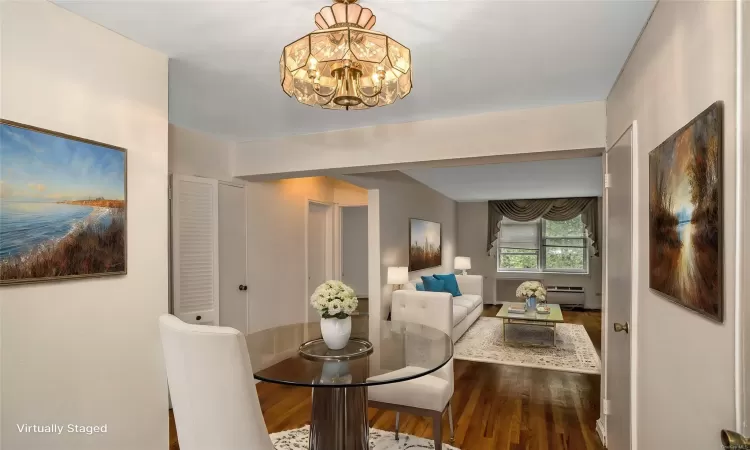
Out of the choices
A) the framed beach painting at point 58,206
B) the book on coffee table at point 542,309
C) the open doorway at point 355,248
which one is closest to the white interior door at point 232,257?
the framed beach painting at point 58,206

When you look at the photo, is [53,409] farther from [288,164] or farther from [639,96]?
[639,96]

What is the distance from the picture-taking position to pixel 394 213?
593 cm

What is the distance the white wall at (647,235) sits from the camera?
1.08 meters

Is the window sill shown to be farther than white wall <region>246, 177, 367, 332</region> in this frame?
Yes

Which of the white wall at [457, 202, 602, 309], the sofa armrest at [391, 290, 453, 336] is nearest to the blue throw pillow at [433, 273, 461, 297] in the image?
the white wall at [457, 202, 602, 309]

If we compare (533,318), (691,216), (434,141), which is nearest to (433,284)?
(533,318)

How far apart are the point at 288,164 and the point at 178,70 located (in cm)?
158

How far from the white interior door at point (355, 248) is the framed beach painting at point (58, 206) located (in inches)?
300

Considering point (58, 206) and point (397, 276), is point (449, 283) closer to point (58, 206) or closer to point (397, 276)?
point (397, 276)

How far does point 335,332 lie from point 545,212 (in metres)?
7.89

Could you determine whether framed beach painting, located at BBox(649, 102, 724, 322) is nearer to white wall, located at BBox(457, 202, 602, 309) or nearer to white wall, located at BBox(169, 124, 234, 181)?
white wall, located at BBox(169, 124, 234, 181)

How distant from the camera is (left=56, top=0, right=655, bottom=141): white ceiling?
1753mm

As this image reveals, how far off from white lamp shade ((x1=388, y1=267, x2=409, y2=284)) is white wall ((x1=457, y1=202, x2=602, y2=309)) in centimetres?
475

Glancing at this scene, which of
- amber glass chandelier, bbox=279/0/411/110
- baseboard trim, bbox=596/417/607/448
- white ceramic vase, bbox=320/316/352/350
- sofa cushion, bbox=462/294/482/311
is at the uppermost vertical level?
amber glass chandelier, bbox=279/0/411/110
